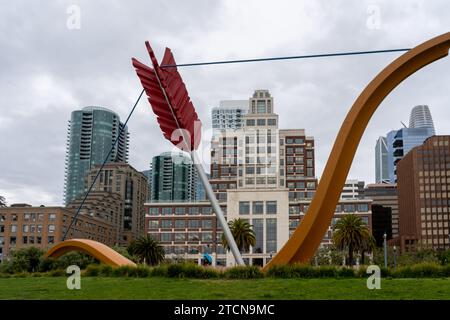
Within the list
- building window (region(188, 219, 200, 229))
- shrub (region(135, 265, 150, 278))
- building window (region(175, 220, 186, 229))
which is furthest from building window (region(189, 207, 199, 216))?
shrub (region(135, 265, 150, 278))

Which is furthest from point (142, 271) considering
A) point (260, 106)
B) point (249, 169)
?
point (260, 106)

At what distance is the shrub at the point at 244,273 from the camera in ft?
49.0

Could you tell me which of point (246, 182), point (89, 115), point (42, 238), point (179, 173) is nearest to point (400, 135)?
point (179, 173)

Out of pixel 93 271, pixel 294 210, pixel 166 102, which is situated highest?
pixel 166 102

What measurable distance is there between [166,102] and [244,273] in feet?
18.4

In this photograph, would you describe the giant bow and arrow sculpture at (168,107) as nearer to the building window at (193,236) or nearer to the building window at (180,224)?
the building window at (193,236)

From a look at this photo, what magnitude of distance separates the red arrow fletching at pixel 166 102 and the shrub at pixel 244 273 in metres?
3.86

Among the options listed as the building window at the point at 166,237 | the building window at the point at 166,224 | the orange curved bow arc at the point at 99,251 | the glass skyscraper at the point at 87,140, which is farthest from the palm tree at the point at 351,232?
the glass skyscraper at the point at 87,140

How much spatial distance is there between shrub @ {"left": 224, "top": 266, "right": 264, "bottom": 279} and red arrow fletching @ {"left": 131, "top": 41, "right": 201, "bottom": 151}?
3856 millimetres

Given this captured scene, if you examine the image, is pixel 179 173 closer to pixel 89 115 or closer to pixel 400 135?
pixel 89 115

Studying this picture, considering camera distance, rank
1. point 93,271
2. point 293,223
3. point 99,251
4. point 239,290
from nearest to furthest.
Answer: point 239,290
point 93,271
point 99,251
point 293,223

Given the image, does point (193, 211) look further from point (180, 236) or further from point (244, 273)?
point (244, 273)

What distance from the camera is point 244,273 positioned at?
14930mm
